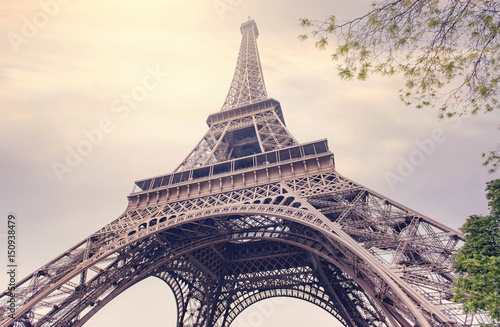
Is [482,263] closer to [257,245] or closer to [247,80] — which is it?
[257,245]

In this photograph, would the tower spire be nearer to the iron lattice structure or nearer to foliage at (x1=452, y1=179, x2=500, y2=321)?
the iron lattice structure

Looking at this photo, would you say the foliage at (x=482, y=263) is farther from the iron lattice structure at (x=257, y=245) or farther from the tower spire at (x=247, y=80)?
the tower spire at (x=247, y=80)

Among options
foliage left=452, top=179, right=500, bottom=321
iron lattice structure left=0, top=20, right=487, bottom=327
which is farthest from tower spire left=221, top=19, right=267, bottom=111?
foliage left=452, top=179, right=500, bottom=321

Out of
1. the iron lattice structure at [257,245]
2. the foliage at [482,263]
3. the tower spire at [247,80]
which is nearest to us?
the foliage at [482,263]

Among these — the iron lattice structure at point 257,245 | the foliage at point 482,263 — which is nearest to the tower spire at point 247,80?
the iron lattice structure at point 257,245

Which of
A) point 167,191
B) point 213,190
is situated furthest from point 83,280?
point 213,190

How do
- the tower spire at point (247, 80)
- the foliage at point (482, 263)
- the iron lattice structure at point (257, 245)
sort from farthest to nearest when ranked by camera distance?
the tower spire at point (247, 80) → the iron lattice structure at point (257, 245) → the foliage at point (482, 263)

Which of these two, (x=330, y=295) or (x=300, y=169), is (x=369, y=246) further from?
(x=330, y=295)
